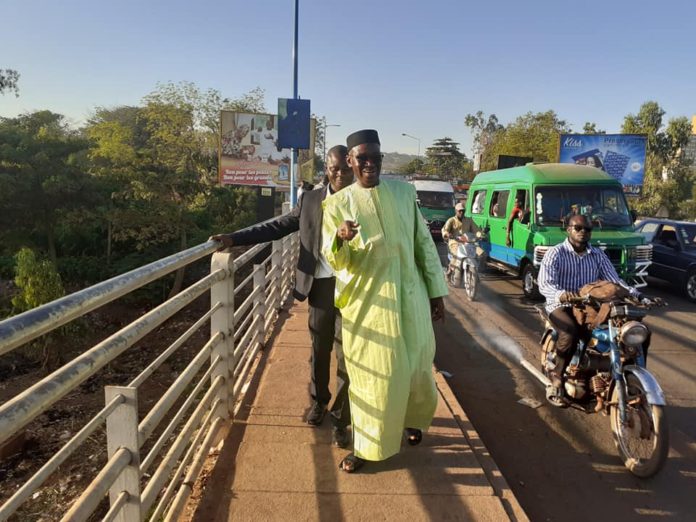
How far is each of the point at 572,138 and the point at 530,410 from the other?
68.6 ft

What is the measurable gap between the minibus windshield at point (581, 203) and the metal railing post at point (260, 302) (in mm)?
5539

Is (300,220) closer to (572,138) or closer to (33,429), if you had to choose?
(33,429)

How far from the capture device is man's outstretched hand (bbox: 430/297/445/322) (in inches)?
117

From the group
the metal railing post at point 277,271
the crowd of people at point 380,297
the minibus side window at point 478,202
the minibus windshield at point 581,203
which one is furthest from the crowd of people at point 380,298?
the minibus side window at point 478,202

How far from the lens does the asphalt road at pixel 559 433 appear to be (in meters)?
3.06

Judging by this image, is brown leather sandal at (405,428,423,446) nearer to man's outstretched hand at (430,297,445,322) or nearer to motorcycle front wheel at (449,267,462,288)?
man's outstretched hand at (430,297,445,322)

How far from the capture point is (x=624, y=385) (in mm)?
3424

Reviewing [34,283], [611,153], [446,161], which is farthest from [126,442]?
[446,161]

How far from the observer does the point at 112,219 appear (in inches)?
607

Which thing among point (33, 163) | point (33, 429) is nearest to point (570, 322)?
point (33, 429)

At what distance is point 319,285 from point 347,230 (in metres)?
0.82

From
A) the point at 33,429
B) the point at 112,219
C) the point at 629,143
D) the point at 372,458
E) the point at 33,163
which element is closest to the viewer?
the point at 372,458

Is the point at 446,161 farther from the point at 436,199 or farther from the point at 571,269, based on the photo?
the point at 571,269

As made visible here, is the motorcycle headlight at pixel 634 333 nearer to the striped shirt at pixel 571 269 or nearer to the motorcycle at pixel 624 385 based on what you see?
the motorcycle at pixel 624 385
